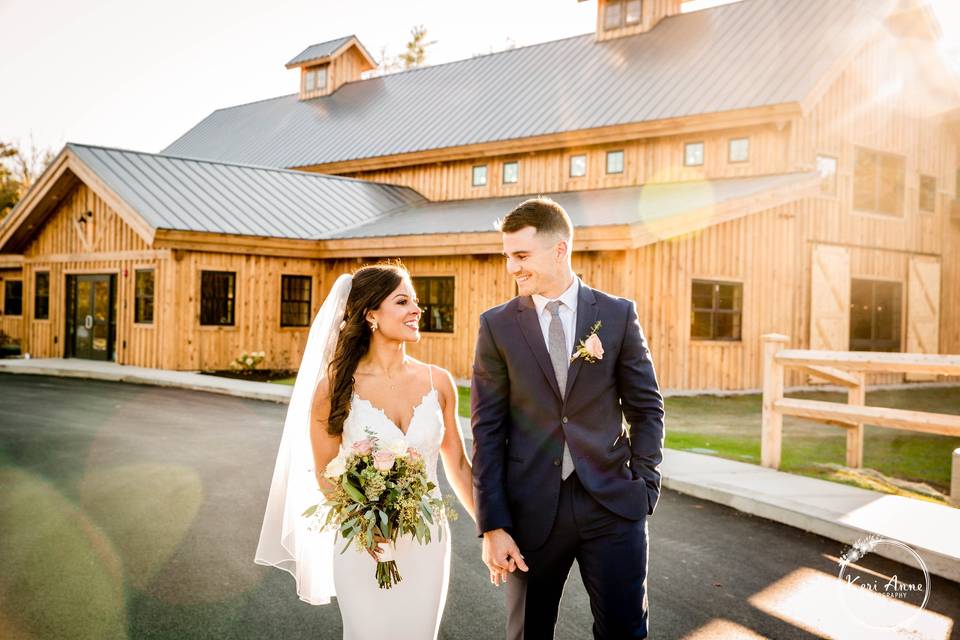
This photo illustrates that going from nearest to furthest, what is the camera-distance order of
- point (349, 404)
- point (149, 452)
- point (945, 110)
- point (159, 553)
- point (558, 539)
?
point (558, 539)
point (349, 404)
point (159, 553)
point (149, 452)
point (945, 110)

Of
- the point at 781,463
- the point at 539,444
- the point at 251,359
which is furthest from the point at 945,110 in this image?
the point at 539,444

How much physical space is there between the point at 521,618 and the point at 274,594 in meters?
2.53

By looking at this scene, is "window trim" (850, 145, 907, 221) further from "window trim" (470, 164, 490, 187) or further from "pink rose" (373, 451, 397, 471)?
"pink rose" (373, 451, 397, 471)

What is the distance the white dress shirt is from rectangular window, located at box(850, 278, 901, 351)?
64.5 ft

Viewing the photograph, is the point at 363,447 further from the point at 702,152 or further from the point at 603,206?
the point at 702,152

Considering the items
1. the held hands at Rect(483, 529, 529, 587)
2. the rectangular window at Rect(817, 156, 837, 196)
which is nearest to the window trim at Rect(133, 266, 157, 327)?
the rectangular window at Rect(817, 156, 837, 196)

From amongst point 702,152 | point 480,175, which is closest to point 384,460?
point 702,152

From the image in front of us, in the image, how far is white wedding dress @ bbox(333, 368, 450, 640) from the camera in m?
3.38

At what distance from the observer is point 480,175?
80.3 feet

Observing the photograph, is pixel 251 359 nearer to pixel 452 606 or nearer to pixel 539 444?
pixel 452 606

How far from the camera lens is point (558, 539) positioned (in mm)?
3121

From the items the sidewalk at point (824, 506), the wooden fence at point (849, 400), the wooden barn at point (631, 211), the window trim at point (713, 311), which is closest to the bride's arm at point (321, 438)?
the sidewalk at point (824, 506)

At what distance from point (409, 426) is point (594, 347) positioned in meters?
Result: 1.03

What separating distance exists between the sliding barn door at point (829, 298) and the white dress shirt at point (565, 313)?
17.5 meters
